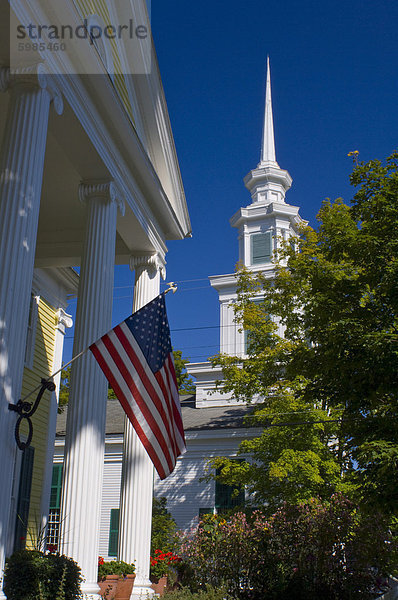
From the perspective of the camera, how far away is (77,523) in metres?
10.1

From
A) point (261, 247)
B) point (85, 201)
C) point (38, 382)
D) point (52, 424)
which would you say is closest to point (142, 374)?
point (85, 201)

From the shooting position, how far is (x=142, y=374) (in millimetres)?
9539

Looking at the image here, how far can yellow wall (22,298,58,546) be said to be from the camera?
16578mm

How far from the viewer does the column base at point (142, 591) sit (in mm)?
12194

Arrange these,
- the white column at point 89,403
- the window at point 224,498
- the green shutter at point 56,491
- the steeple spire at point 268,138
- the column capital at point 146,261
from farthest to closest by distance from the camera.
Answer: the steeple spire at point 268,138, the window at point 224,498, the green shutter at point 56,491, the column capital at point 146,261, the white column at point 89,403

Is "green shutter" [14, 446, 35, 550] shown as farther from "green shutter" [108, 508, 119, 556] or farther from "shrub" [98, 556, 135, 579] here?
"green shutter" [108, 508, 119, 556]

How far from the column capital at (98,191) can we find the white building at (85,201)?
0.07 feet

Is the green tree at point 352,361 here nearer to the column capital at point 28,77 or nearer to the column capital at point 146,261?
the column capital at point 146,261

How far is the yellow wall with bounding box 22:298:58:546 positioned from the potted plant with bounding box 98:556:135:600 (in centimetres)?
410

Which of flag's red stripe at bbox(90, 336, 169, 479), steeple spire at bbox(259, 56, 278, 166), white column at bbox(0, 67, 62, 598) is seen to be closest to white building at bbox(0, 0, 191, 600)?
white column at bbox(0, 67, 62, 598)

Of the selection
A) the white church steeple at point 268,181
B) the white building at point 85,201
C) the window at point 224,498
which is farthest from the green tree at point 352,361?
the white church steeple at point 268,181

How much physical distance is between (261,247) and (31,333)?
2514 centimetres

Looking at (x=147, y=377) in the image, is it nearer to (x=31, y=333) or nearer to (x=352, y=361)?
(x=352, y=361)

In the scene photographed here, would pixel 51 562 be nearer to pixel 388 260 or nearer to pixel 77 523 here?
pixel 77 523
